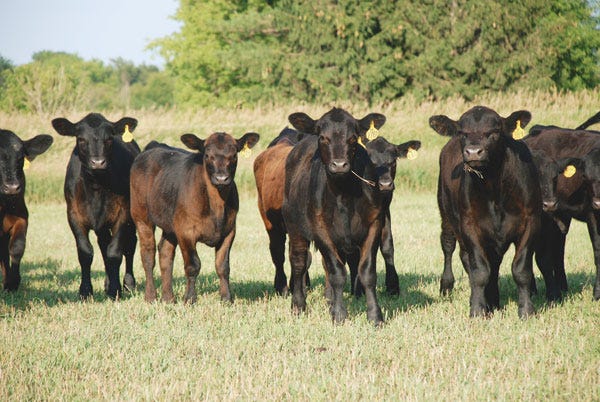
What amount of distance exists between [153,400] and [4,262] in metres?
5.88

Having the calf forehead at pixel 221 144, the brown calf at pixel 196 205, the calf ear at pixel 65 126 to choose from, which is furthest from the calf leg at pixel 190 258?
A: the calf ear at pixel 65 126

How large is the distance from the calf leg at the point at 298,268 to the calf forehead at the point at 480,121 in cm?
222

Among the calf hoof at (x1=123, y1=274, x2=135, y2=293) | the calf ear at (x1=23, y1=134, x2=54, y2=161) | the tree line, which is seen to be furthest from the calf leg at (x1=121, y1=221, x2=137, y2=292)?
the tree line

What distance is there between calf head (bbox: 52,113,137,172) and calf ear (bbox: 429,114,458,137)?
4.09 metres

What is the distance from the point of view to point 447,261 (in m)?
9.65

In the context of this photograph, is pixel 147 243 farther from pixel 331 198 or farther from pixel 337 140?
pixel 337 140

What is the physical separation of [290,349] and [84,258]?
4221mm

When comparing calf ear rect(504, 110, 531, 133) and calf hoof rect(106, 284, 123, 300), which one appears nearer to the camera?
calf ear rect(504, 110, 531, 133)

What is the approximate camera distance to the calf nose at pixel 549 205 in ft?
28.9

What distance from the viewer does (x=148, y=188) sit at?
A: 10.0 meters

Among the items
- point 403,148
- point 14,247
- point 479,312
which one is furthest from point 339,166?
point 14,247

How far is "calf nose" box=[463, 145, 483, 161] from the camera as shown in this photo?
7.35m

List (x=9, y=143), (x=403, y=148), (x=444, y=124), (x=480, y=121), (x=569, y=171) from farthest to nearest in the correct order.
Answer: (x=403, y=148) → (x=9, y=143) → (x=569, y=171) → (x=444, y=124) → (x=480, y=121)

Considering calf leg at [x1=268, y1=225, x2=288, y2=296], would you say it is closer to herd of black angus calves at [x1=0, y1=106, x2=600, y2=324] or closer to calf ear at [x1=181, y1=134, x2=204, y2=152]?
herd of black angus calves at [x1=0, y1=106, x2=600, y2=324]
